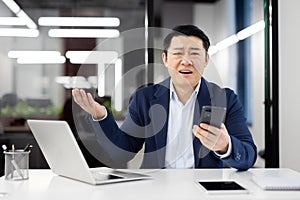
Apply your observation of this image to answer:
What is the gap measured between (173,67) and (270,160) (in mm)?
1204

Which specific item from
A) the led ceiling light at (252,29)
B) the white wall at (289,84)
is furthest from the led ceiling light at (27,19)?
the white wall at (289,84)

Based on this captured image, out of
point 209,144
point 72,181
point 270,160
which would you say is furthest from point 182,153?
point 270,160

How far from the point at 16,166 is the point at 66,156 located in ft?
0.71

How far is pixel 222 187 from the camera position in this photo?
148cm

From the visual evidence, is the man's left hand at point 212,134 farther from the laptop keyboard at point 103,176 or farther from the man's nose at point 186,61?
the man's nose at point 186,61

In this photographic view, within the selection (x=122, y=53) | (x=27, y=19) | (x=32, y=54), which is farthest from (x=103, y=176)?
(x=27, y=19)

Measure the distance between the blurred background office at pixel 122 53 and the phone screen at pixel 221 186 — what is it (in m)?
1.58

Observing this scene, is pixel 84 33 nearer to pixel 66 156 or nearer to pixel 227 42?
pixel 227 42

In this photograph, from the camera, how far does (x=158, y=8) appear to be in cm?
320

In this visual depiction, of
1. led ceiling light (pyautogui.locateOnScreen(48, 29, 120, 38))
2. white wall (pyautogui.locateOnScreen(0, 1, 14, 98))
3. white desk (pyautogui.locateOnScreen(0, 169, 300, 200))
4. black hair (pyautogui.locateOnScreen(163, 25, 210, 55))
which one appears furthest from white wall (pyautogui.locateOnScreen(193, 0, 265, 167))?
white desk (pyautogui.locateOnScreen(0, 169, 300, 200))

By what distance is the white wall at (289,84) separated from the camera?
3.15 m

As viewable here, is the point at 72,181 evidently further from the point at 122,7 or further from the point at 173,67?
the point at 122,7

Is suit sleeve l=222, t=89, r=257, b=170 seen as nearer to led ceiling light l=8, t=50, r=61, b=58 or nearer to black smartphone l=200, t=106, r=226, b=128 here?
black smartphone l=200, t=106, r=226, b=128

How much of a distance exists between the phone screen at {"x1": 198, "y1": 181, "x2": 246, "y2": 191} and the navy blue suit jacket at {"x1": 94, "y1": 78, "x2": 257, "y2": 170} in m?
0.48
